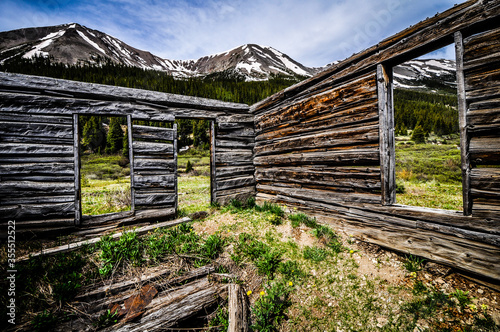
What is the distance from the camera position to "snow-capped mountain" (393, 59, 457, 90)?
4184 inches

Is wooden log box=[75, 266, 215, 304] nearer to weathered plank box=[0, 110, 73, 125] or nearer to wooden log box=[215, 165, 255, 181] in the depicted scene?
wooden log box=[215, 165, 255, 181]

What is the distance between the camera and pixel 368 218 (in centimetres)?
384

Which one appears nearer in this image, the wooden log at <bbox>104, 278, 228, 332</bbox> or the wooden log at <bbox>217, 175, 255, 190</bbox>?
the wooden log at <bbox>104, 278, 228, 332</bbox>

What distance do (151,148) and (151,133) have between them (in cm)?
43

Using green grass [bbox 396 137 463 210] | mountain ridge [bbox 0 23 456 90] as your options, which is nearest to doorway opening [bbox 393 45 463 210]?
green grass [bbox 396 137 463 210]

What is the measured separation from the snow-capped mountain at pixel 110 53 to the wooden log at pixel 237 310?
9949 cm

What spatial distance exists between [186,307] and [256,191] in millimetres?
4915

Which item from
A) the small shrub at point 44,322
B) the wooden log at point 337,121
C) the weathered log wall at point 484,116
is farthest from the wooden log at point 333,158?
the small shrub at point 44,322

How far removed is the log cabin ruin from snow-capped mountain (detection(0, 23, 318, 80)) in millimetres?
95530

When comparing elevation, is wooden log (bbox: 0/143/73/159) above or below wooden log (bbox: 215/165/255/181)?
above

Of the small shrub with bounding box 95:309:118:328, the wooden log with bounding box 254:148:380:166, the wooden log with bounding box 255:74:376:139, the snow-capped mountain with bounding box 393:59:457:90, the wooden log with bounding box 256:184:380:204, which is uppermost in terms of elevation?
the snow-capped mountain with bounding box 393:59:457:90

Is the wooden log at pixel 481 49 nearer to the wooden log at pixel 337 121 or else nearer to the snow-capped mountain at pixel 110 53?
the wooden log at pixel 337 121

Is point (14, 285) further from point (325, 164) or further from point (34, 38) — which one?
point (34, 38)

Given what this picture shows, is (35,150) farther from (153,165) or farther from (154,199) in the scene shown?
(154,199)
